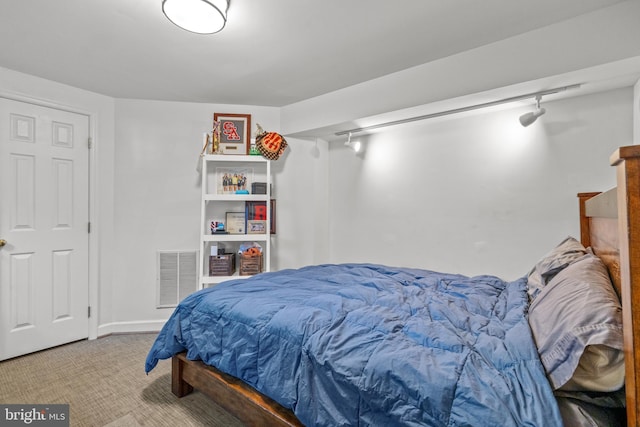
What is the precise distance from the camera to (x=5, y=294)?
2.64 meters

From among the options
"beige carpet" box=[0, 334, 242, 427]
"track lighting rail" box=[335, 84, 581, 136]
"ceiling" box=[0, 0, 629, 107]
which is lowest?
"beige carpet" box=[0, 334, 242, 427]

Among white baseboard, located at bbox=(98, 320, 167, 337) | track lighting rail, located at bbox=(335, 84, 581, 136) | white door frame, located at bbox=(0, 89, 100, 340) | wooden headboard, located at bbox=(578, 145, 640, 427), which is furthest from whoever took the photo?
white baseboard, located at bbox=(98, 320, 167, 337)

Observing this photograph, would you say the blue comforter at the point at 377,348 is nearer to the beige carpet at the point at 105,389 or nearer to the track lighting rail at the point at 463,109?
the beige carpet at the point at 105,389

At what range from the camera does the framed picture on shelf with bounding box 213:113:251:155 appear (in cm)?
340

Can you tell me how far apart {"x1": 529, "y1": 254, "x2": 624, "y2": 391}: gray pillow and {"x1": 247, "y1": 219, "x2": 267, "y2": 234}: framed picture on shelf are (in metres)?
2.55

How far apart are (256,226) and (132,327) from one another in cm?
167

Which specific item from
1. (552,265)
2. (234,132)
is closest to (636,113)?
(552,265)

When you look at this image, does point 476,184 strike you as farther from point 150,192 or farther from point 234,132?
point 150,192

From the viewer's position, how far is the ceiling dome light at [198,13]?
5.49 ft

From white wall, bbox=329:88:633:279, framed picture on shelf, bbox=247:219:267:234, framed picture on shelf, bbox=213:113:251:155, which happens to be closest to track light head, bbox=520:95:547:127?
white wall, bbox=329:88:633:279

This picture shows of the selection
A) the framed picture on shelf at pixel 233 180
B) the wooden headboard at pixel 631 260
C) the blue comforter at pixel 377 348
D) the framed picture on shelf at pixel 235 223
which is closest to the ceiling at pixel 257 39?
the framed picture on shelf at pixel 233 180

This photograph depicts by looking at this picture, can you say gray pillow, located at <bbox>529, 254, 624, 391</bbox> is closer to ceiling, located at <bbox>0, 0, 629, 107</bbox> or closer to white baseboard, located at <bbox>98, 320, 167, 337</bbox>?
ceiling, located at <bbox>0, 0, 629, 107</bbox>

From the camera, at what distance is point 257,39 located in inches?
86.2

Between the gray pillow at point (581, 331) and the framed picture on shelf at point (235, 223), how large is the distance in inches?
110
